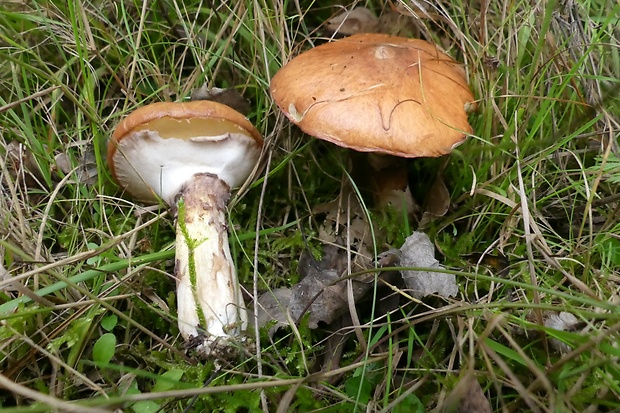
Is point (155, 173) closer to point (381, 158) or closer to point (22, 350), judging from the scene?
point (22, 350)

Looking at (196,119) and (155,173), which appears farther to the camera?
(155,173)

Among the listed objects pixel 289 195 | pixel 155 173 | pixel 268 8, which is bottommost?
pixel 289 195

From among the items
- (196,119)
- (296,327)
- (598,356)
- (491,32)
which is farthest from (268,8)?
(598,356)

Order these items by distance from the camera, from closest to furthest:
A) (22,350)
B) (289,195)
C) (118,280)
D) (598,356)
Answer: (598,356)
(22,350)
(118,280)
(289,195)

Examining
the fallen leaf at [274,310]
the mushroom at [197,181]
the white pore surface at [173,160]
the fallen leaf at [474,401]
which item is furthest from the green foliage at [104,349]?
the fallen leaf at [474,401]

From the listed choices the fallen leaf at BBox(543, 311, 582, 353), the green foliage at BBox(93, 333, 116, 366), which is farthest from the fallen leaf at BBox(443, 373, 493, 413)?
the green foliage at BBox(93, 333, 116, 366)
